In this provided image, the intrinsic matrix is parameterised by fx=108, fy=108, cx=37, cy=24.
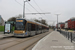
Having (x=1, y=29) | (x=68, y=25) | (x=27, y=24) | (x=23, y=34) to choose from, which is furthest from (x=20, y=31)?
(x=68, y=25)

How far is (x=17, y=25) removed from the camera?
18188 mm

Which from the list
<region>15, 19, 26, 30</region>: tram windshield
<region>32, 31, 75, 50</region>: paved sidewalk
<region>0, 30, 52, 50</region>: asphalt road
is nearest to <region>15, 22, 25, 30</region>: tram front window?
<region>15, 19, 26, 30</region>: tram windshield

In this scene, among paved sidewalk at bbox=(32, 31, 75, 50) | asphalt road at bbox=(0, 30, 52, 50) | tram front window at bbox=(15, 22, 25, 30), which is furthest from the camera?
tram front window at bbox=(15, 22, 25, 30)

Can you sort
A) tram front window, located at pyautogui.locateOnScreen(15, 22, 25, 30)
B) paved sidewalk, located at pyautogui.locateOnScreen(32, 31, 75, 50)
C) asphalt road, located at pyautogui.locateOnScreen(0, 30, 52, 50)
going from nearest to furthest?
paved sidewalk, located at pyautogui.locateOnScreen(32, 31, 75, 50), asphalt road, located at pyautogui.locateOnScreen(0, 30, 52, 50), tram front window, located at pyautogui.locateOnScreen(15, 22, 25, 30)

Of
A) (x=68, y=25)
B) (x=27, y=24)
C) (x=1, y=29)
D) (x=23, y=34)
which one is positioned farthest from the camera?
(x=68, y=25)

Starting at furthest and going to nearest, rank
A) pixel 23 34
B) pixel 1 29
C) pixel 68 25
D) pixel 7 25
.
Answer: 1. pixel 68 25
2. pixel 1 29
3. pixel 7 25
4. pixel 23 34

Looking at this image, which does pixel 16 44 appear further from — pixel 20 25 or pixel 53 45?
pixel 20 25

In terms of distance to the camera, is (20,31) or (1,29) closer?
(20,31)

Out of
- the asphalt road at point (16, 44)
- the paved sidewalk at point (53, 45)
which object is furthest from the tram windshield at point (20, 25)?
the paved sidewalk at point (53, 45)

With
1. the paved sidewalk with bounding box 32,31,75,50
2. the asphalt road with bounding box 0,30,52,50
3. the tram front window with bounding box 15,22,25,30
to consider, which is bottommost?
the asphalt road with bounding box 0,30,52,50

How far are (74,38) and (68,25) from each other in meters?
118

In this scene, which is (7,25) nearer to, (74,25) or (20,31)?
(20,31)

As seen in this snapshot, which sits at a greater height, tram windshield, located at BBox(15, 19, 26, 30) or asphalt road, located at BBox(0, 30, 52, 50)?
tram windshield, located at BBox(15, 19, 26, 30)

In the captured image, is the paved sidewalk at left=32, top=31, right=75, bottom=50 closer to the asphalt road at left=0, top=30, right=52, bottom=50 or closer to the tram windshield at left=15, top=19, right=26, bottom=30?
the asphalt road at left=0, top=30, right=52, bottom=50
